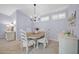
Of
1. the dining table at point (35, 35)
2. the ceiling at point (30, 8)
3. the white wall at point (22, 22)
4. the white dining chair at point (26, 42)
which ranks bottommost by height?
the white dining chair at point (26, 42)

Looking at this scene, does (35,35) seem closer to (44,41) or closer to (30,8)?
(44,41)

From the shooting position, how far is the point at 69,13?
8.14 feet

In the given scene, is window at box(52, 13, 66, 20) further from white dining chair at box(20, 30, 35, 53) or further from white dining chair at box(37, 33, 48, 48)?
white dining chair at box(20, 30, 35, 53)

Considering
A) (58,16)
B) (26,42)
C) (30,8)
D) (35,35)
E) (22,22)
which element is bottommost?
(26,42)

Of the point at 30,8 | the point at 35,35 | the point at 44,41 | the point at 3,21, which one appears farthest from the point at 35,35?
the point at 3,21

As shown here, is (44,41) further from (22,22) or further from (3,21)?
(3,21)

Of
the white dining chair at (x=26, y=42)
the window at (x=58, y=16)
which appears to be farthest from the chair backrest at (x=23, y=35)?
the window at (x=58, y=16)

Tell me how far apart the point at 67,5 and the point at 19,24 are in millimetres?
1081

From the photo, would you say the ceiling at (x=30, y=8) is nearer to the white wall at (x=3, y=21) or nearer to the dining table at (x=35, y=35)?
the white wall at (x=3, y=21)

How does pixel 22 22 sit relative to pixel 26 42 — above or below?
above

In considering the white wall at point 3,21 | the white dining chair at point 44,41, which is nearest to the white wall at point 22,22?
the white wall at point 3,21

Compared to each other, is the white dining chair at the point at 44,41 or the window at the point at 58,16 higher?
the window at the point at 58,16

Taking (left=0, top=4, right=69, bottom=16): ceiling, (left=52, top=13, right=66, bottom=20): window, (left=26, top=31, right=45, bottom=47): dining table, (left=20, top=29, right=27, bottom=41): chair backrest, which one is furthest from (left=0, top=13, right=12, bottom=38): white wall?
(left=52, top=13, right=66, bottom=20): window
